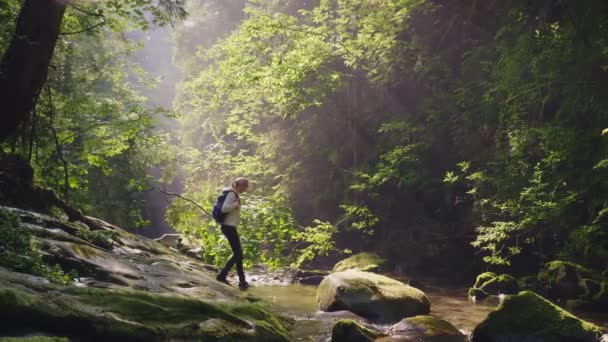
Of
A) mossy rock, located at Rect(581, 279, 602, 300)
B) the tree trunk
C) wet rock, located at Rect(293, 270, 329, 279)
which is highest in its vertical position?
the tree trunk

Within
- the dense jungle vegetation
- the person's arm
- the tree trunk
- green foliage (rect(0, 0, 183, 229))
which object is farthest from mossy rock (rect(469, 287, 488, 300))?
the tree trunk

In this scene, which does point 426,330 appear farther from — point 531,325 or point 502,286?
point 502,286

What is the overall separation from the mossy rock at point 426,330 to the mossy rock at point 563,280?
16.2 ft

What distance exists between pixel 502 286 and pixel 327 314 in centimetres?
609

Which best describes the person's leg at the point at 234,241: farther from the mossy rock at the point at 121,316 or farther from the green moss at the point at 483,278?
the green moss at the point at 483,278

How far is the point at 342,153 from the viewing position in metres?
21.5

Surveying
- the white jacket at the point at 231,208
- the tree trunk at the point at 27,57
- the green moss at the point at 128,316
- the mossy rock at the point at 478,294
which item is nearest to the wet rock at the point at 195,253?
the white jacket at the point at 231,208

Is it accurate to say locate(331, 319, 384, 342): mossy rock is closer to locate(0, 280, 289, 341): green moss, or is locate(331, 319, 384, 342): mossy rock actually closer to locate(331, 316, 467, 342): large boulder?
locate(331, 316, 467, 342): large boulder

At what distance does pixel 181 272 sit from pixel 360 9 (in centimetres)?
1196

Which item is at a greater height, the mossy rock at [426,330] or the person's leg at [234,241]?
the person's leg at [234,241]

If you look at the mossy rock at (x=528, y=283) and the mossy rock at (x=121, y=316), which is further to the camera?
the mossy rock at (x=528, y=283)

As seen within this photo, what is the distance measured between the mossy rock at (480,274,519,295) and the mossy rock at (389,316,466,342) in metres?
5.41

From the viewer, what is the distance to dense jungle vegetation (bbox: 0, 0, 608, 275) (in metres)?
10.2

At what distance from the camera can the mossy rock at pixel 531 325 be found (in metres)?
6.88
